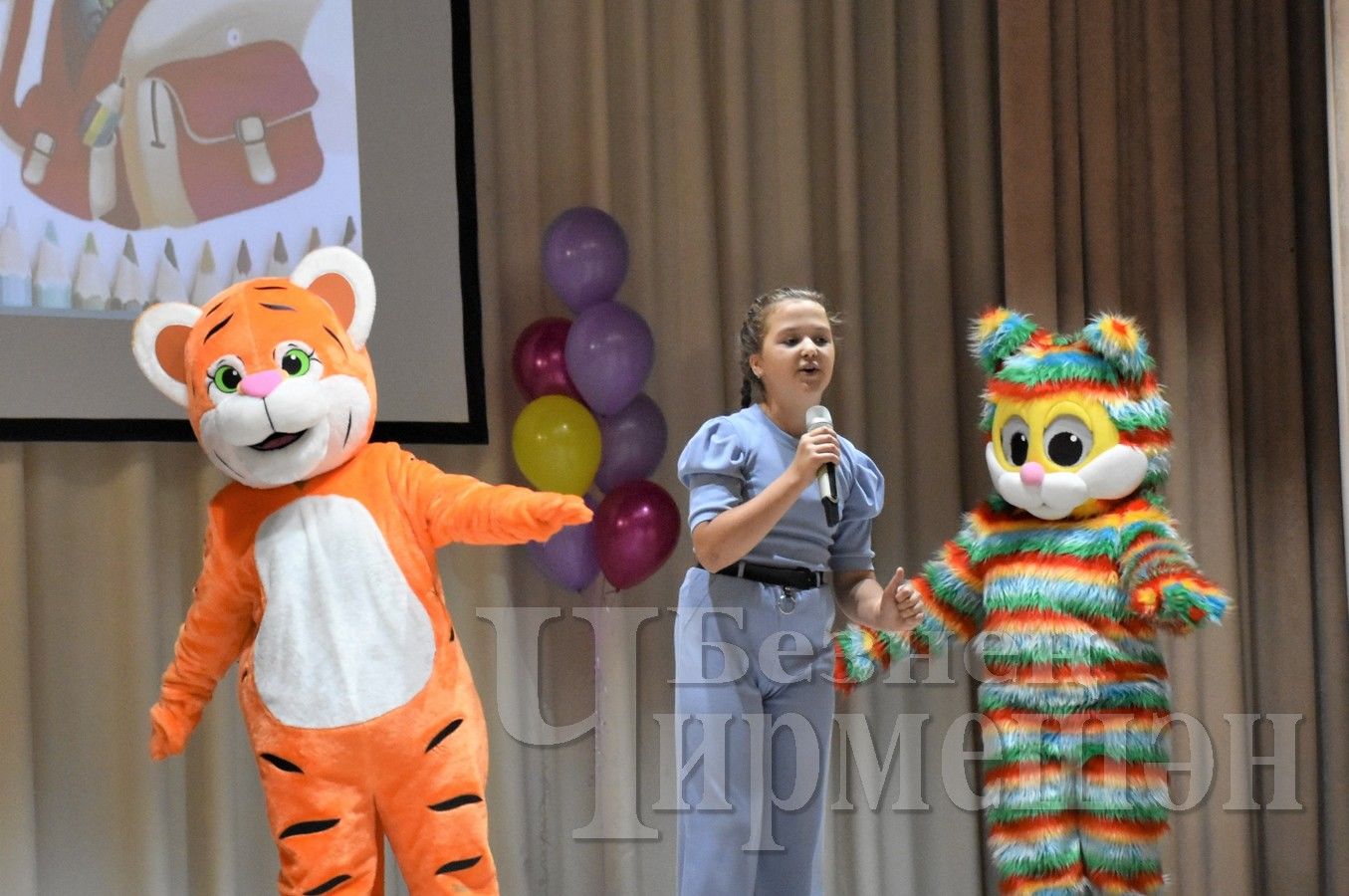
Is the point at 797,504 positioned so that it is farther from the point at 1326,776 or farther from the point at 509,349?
the point at 1326,776

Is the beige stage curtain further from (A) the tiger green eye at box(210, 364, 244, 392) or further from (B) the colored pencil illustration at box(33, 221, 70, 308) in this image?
(A) the tiger green eye at box(210, 364, 244, 392)

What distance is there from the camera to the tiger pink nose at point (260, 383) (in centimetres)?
226

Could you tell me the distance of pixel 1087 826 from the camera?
281 cm

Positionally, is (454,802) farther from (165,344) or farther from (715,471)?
(165,344)

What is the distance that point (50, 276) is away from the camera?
282 cm

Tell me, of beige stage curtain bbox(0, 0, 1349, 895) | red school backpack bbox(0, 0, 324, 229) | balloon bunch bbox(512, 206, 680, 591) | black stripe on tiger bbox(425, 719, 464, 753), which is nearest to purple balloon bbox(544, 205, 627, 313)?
balloon bunch bbox(512, 206, 680, 591)

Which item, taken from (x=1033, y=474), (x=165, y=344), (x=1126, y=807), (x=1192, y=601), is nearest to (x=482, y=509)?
(x=165, y=344)

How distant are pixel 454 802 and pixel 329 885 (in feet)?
0.75

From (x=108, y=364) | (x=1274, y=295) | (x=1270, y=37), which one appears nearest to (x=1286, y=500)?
(x=1274, y=295)

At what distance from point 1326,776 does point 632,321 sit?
2114 millimetres

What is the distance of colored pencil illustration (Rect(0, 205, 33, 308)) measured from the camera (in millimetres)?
2777

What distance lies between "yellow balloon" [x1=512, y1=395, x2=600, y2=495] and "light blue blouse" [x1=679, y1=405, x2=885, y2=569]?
2.20 ft

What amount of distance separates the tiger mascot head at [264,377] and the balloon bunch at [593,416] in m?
0.75

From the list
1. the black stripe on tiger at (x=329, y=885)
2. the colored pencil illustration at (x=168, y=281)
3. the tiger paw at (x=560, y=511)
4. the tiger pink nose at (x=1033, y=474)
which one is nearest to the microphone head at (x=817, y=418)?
the tiger paw at (x=560, y=511)
